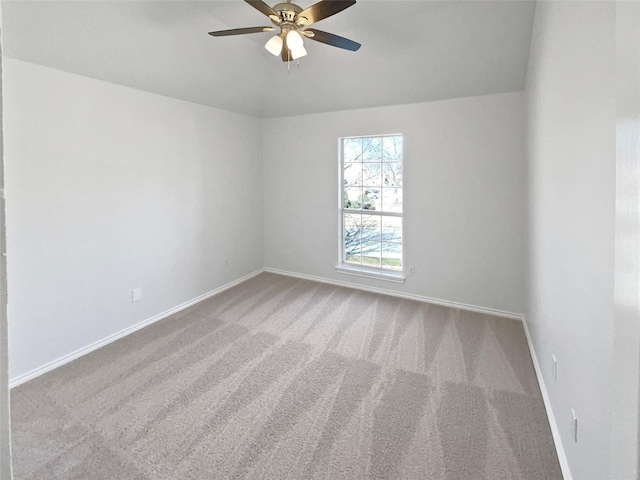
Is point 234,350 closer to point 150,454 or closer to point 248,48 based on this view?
point 150,454

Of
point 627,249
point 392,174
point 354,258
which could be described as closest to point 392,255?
point 354,258

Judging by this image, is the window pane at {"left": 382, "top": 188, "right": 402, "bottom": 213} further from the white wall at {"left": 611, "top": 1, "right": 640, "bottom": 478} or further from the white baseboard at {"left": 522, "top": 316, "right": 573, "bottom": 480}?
the white wall at {"left": 611, "top": 1, "right": 640, "bottom": 478}

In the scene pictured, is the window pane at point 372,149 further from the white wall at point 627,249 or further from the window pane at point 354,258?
the white wall at point 627,249

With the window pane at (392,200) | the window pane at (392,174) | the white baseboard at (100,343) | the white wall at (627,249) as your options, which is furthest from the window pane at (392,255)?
the white wall at (627,249)

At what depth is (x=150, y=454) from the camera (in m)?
1.88

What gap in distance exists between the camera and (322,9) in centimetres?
197

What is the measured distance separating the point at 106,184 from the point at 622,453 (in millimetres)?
3607

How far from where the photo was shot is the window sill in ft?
14.2

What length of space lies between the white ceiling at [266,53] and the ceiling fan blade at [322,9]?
1.67 feet

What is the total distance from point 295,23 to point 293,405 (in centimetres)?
250

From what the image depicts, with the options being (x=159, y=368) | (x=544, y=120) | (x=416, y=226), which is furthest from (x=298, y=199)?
(x=544, y=120)

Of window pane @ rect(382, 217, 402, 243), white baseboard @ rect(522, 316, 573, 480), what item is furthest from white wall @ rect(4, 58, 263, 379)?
white baseboard @ rect(522, 316, 573, 480)

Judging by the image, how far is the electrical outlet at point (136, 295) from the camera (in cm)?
339

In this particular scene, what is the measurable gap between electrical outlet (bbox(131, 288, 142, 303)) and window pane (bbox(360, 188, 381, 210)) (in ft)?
9.39
